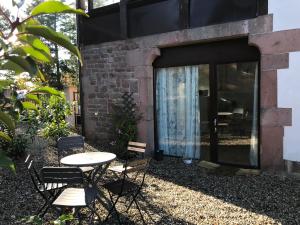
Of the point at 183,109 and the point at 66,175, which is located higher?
the point at 183,109

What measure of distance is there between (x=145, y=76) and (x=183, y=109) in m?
1.10

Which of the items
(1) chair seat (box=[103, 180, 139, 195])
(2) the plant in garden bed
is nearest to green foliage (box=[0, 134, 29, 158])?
(1) chair seat (box=[103, 180, 139, 195])

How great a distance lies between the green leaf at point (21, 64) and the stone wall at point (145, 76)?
5.26 m

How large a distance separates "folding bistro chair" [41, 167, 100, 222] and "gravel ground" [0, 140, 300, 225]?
0.55 m

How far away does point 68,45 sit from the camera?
109cm

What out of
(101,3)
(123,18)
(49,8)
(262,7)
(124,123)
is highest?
(101,3)

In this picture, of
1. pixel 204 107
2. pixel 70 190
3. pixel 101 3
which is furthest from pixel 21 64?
pixel 101 3

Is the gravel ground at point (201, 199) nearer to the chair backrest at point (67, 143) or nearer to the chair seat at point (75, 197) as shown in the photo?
the chair seat at point (75, 197)

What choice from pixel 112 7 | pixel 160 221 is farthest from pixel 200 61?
pixel 160 221

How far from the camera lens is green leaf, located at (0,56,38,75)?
39.4 inches

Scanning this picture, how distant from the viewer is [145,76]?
7.37m

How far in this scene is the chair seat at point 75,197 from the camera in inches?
140

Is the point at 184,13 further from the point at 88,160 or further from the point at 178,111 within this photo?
the point at 88,160

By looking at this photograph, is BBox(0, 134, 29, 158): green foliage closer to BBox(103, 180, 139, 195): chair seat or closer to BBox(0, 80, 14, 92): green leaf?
BBox(103, 180, 139, 195): chair seat
